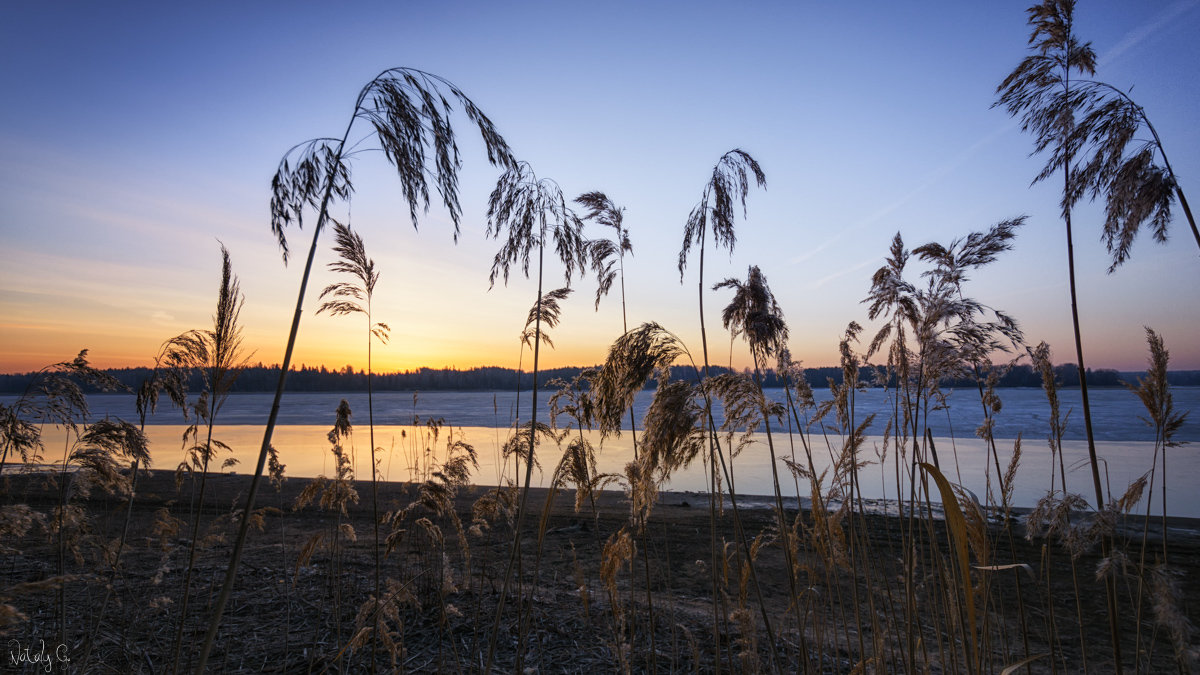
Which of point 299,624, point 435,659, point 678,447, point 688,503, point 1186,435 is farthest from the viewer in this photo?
point 1186,435

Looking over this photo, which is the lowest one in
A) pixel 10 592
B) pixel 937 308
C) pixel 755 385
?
pixel 10 592

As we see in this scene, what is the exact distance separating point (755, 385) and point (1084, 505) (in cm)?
174

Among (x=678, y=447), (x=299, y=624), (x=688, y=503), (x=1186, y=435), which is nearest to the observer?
(x=678, y=447)

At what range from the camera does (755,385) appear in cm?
272

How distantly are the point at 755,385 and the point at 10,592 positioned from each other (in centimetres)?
262

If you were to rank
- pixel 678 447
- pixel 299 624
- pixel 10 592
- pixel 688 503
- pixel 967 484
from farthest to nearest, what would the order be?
pixel 967 484
pixel 688 503
pixel 299 624
pixel 678 447
pixel 10 592

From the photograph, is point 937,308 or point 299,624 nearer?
point 937,308

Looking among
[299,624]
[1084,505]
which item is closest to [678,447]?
[1084,505]

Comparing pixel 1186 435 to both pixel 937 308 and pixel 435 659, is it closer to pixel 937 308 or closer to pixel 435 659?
pixel 937 308

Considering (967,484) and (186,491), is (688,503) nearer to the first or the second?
(967,484)

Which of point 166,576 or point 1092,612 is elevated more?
point 166,576

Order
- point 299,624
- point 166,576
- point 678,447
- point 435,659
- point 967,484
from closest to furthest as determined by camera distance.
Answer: point 678,447 < point 435,659 < point 299,624 < point 166,576 < point 967,484

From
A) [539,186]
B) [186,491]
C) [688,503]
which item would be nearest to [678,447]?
[539,186]

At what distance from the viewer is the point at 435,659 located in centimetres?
390
